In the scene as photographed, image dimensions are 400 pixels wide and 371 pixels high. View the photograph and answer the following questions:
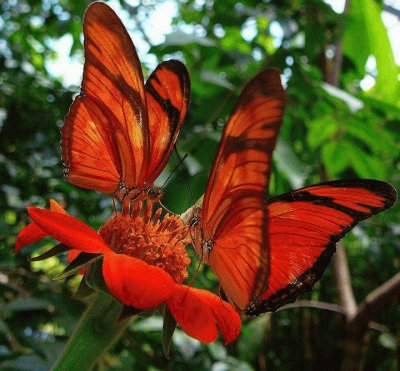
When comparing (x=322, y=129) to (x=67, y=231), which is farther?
(x=322, y=129)

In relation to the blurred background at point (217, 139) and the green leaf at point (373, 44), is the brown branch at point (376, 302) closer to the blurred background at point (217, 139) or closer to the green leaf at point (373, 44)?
the blurred background at point (217, 139)

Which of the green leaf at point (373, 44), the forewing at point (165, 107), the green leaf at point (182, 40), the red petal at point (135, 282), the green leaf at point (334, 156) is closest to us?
the red petal at point (135, 282)

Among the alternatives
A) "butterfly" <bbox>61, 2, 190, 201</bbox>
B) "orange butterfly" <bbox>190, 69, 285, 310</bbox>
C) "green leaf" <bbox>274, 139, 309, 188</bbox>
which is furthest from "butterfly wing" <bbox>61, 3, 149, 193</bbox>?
"green leaf" <bbox>274, 139, 309, 188</bbox>

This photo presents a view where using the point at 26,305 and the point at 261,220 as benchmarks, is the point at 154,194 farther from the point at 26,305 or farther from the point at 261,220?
the point at 26,305

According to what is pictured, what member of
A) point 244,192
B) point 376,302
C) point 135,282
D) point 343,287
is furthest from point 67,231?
point 343,287

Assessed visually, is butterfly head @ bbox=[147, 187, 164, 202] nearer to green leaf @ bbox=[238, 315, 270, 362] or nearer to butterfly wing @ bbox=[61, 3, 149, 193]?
butterfly wing @ bbox=[61, 3, 149, 193]

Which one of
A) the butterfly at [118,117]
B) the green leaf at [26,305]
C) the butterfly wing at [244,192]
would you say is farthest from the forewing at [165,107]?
the green leaf at [26,305]

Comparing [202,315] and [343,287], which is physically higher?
[202,315]
